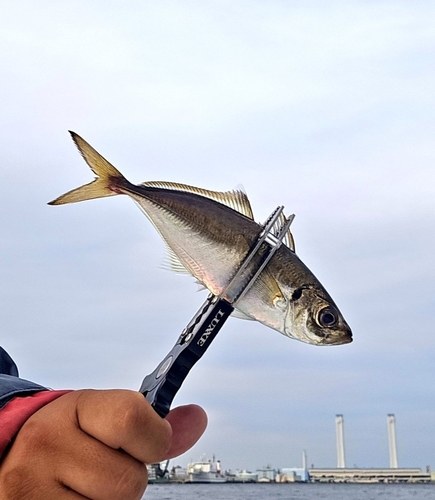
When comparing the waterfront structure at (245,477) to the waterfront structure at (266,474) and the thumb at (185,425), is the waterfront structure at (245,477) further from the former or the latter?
the thumb at (185,425)

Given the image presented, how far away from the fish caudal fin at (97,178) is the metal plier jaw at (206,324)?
1.71 feet

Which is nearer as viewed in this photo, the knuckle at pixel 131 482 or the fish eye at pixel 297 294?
the knuckle at pixel 131 482

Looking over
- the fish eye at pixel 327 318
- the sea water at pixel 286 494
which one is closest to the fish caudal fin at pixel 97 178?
the fish eye at pixel 327 318

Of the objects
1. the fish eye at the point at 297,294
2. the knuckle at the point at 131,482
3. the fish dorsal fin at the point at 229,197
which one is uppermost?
the fish dorsal fin at the point at 229,197

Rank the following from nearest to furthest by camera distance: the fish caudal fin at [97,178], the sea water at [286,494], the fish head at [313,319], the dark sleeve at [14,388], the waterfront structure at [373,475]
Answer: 1. the dark sleeve at [14,388]
2. the fish head at [313,319]
3. the fish caudal fin at [97,178]
4. the sea water at [286,494]
5. the waterfront structure at [373,475]

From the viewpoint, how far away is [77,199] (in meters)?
2.07

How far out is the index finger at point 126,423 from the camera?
160cm

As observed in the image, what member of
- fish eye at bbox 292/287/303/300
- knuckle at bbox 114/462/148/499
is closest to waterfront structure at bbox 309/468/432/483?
fish eye at bbox 292/287/303/300

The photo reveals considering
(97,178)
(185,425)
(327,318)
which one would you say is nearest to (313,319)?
(327,318)

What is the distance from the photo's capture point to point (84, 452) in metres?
1.66

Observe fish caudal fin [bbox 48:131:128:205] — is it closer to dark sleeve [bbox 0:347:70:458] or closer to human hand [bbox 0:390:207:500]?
dark sleeve [bbox 0:347:70:458]

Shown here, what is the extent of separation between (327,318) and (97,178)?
830mm

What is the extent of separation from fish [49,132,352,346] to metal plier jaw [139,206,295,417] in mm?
→ 23

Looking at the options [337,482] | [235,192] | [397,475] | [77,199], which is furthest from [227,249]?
A: [337,482]
